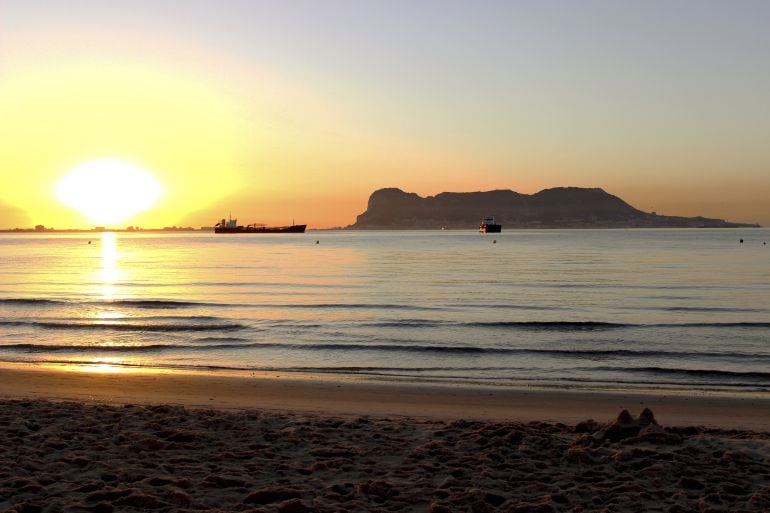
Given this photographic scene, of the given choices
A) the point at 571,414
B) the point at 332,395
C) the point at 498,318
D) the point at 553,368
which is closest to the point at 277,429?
the point at 332,395

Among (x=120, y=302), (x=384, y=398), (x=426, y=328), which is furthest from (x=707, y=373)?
(x=120, y=302)

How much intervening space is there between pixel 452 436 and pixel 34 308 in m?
24.6

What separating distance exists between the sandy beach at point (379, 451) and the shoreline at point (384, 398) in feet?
0.18

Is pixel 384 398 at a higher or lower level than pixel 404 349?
higher

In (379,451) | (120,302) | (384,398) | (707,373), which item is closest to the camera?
(379,451)

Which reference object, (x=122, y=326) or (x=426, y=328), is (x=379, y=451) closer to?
(x=426, y=328)

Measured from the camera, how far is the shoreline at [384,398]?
10727mm

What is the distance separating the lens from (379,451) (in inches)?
318

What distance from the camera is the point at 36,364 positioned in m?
15.6

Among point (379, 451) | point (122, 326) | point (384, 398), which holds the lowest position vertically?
point (122, 326)

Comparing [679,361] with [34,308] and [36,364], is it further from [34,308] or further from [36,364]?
[34,308]

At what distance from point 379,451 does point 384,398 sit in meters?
3.96

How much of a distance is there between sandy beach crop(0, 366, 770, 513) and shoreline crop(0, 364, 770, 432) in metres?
0.06

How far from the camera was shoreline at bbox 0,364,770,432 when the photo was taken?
10.7 metres
